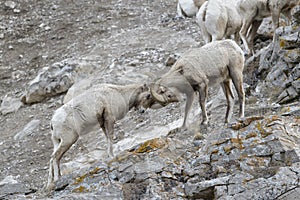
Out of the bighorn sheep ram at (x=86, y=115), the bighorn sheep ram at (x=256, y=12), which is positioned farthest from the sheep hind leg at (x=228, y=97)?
the bighorn sheep ram at (x=256, y=12)

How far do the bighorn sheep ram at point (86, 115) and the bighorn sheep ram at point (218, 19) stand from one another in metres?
3.68

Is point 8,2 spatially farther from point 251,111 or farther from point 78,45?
point 251,111

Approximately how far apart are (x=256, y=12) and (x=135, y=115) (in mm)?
3989

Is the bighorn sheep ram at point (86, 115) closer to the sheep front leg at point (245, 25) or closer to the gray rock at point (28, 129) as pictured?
the gray rock at point (28, 129)

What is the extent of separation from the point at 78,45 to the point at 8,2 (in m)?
5.42

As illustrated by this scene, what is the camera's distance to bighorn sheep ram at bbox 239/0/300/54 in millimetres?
13906

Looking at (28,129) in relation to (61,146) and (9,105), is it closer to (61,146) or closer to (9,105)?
(9,105)

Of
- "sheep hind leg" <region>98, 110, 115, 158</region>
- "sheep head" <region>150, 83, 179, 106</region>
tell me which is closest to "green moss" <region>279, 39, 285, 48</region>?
"sheep head" <region>150, 83, 179, 106</region>

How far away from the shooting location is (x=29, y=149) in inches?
516

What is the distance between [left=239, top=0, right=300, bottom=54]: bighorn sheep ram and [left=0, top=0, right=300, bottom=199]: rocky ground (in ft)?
1.73

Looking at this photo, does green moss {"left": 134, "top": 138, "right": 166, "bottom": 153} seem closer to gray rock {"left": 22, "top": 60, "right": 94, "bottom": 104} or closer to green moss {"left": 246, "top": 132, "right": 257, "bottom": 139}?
green moss {"left": 246, "top": 132, "right": 257, "bottom": 139}

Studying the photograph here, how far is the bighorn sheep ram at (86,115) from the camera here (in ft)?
32.3

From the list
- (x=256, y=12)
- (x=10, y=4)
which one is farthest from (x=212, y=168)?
(x=10, y=4)

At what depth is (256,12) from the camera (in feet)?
47.3
